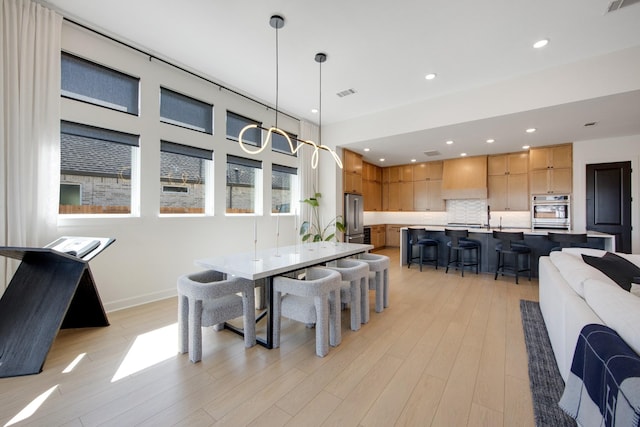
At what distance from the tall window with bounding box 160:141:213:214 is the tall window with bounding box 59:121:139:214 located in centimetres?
39

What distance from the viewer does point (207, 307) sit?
7.42ft

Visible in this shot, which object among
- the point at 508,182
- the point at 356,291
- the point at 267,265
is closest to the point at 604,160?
the point at 508,182

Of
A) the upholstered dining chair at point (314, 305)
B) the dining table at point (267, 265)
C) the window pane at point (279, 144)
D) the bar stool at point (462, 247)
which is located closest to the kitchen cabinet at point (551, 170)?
the bar stool at point (462, 247)

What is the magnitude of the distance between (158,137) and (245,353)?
312cm

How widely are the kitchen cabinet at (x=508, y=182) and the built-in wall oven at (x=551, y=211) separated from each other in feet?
0.86

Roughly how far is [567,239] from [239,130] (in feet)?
19.4

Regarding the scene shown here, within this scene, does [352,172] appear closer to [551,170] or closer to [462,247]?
[462,247]

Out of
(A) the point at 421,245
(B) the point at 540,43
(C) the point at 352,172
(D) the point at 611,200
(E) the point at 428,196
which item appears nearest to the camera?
(B) the point at 540,43

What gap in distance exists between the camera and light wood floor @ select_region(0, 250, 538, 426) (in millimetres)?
1608

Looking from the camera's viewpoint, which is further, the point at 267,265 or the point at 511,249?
the point at 511,249

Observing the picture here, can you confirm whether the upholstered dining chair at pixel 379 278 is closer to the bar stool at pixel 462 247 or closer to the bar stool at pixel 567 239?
the bar stool at pixel 462 247

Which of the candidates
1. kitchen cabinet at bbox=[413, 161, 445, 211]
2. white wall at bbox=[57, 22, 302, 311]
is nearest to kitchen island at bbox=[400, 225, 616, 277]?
kitchen cabinet at bbox=[413, 161, 445, 211]

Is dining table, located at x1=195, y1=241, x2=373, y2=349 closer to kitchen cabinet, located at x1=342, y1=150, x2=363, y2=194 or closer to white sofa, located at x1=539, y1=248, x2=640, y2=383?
white sofa, located at x1=539, y1=248, x2=640, y2=383

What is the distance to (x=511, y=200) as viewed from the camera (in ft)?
21.7
